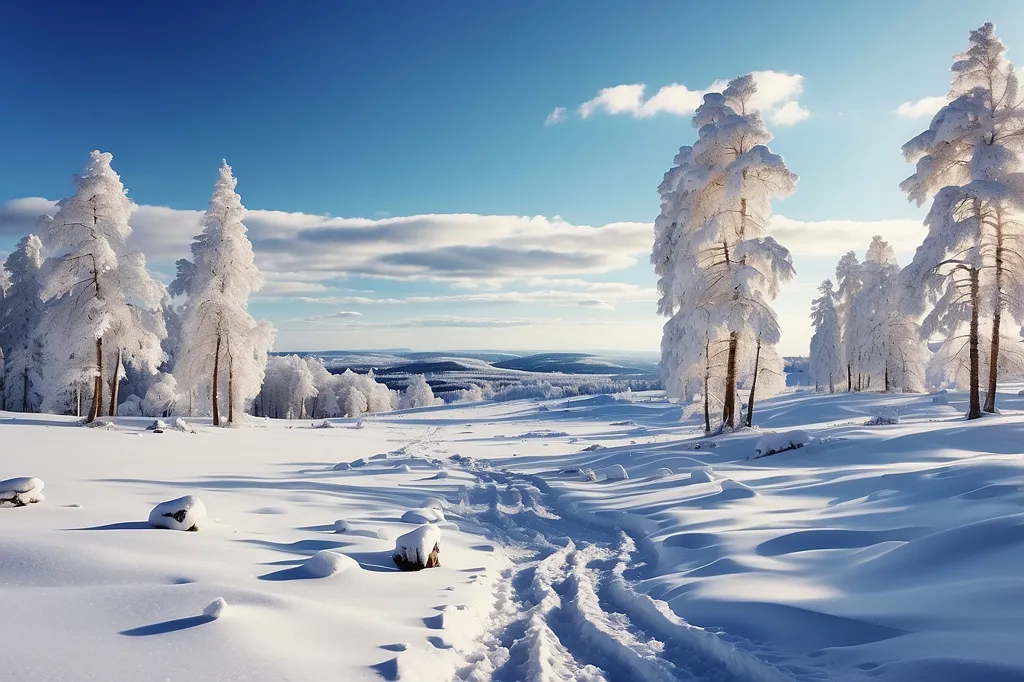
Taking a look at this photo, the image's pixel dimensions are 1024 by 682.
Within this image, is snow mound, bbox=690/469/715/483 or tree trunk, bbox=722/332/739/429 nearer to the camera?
snow mound, bbox=690/469/715/483

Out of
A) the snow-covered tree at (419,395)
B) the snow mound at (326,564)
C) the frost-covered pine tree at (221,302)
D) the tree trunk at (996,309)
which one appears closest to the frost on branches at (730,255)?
the tree trunk at (996,309)

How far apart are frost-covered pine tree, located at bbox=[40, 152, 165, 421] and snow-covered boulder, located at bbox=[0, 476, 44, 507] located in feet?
57.8

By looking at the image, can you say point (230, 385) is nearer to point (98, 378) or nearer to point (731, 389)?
point (98, 378)

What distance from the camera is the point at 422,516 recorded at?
899 cm

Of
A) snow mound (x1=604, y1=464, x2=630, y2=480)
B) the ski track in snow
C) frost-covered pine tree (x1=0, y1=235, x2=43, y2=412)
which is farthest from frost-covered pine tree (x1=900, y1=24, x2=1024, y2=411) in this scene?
frost-covered pine tree (x1=0, y1=235, x2=43, y2=412)

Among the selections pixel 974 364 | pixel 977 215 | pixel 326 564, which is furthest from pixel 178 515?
pixel 977 215

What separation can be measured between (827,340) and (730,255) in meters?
43.3

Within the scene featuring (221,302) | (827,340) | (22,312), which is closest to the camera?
(221,302)

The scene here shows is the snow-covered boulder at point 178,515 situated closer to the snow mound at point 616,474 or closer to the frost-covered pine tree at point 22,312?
the snow mound at point 616,474

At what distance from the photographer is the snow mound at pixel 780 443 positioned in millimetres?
13542

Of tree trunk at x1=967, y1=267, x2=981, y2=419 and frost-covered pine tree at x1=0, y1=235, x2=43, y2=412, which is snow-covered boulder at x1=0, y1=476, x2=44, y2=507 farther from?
frost-covered pine tree at x1=0, y1=235, x2=43, y2=412

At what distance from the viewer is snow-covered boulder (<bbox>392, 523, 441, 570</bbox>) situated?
639 cm

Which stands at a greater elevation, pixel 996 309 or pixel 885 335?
pixel 885 335

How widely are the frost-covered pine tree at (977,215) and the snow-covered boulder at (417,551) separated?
17255 mm
